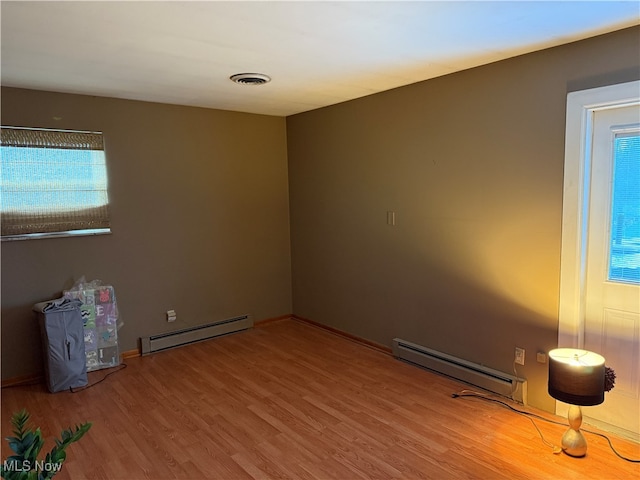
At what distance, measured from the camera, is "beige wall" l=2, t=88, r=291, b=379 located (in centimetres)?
357

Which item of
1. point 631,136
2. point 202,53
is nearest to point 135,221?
point 202,53

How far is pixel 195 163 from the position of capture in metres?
4.36

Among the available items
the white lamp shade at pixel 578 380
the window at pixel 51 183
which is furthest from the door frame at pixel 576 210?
the window at pixel 51 183

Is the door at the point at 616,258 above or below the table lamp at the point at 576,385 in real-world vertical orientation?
above

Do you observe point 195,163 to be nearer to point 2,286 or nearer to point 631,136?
point 2,286

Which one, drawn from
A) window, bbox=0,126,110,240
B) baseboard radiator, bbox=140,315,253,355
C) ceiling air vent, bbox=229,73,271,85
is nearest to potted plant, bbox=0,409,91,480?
ceiling air vent, bbox=229,73,271,85

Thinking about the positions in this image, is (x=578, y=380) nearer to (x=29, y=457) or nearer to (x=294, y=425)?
(x=294, y=425)

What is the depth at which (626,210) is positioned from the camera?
257cm

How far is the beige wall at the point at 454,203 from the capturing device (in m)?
2.83

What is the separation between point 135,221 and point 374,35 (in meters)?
2.73

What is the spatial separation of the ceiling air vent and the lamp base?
2.91 meters

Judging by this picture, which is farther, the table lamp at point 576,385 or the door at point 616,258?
the door at point 616,258

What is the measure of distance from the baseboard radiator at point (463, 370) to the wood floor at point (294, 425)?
0.08 m

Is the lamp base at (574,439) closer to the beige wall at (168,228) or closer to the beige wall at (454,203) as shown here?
the beige wall at (454,203)
